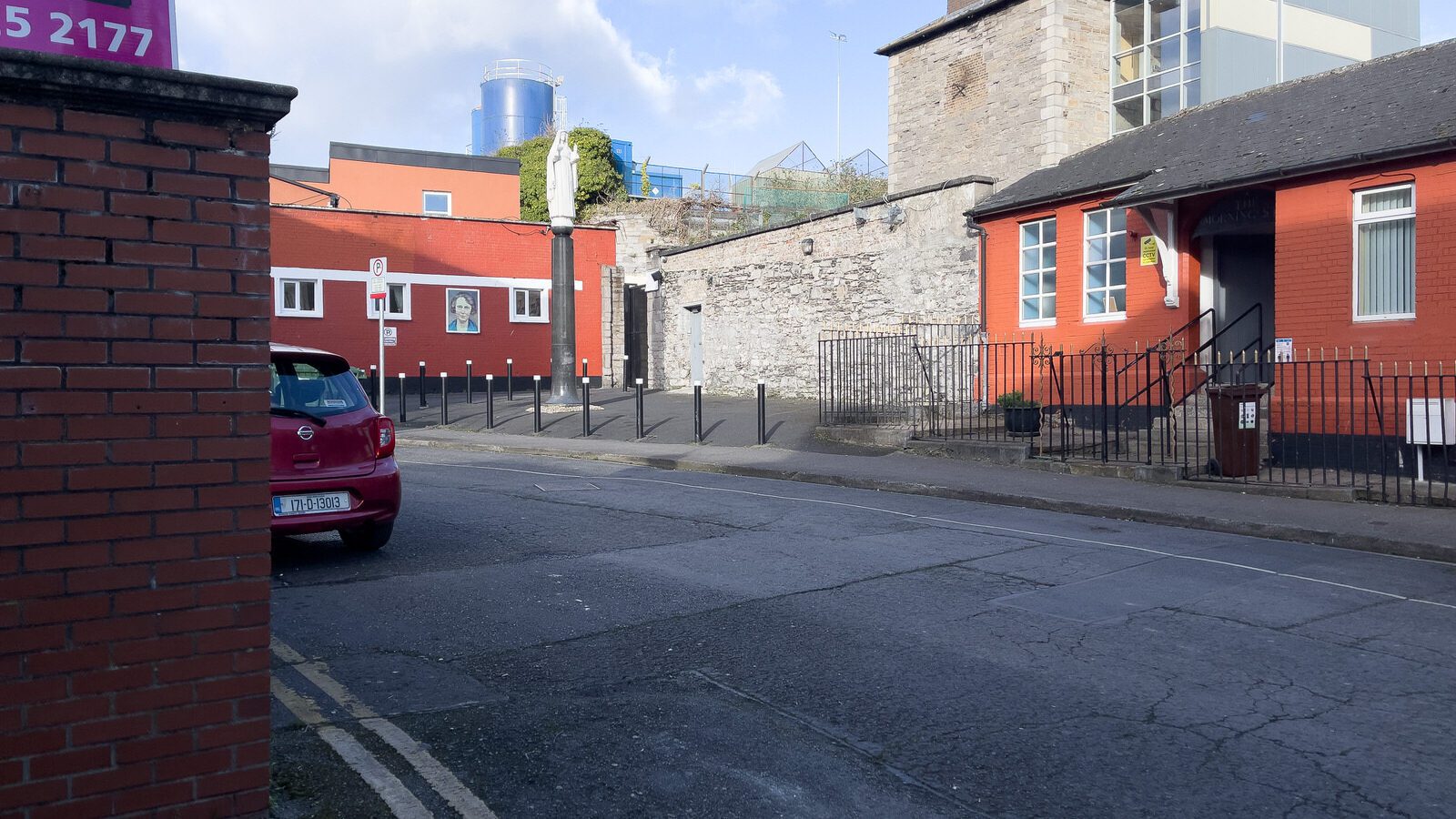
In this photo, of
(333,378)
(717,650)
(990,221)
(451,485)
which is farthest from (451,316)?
(717,650)

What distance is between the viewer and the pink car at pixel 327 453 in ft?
26.3

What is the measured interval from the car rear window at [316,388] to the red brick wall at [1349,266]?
1177 centimetres

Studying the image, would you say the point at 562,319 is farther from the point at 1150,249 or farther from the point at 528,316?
the point at 1150,249

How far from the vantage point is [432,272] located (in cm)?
3192

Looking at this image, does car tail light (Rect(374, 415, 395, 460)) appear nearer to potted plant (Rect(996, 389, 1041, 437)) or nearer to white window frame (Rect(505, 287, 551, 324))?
potted plant (Rect(996, 389, 1041, 437))

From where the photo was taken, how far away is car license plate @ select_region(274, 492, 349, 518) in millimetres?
7934

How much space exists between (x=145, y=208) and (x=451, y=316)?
29.7 m

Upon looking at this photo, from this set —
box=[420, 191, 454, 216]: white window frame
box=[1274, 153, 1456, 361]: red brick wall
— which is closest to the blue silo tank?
box=[420, 191, 454, 216]: white window frame

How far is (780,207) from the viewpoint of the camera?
39469mm

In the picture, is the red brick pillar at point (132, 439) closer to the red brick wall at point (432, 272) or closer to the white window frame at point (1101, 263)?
the white window frame at point (1101, 263)

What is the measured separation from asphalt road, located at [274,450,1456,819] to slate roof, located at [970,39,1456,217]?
6.61m

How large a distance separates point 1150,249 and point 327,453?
13105 mm

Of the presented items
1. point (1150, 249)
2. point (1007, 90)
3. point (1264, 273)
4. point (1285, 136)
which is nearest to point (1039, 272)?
point (1150, 249)

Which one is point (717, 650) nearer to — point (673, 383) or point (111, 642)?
point (111, 642)
